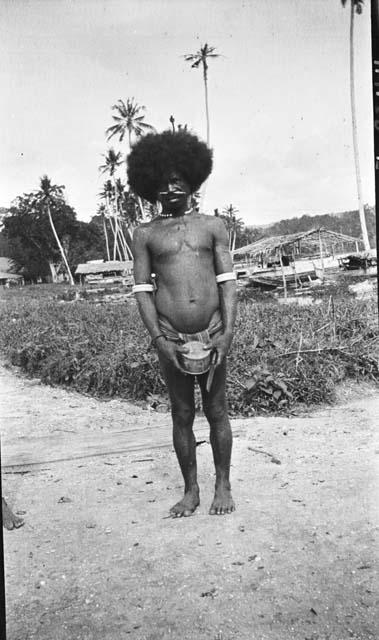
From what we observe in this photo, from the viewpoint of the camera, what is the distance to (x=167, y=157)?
287cm

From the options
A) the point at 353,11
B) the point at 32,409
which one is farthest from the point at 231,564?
the point at 32,409

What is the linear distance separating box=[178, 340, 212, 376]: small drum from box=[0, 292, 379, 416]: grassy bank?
3.10 metres

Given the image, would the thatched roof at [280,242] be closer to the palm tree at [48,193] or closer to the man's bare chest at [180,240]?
the palm tree at [48,193]

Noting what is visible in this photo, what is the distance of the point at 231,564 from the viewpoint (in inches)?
94.3

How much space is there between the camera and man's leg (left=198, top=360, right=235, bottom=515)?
3027 millimetres

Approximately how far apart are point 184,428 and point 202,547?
2.30ft

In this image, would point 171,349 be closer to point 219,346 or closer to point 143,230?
point 219,346

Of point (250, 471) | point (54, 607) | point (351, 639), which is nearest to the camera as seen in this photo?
point (351, 639)

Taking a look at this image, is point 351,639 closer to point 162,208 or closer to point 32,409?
point 162,208

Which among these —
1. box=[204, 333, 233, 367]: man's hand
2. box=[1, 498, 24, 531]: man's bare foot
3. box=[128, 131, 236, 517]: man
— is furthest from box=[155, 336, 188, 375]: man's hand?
box=[1, 498, 24, 531]: man's bare foot

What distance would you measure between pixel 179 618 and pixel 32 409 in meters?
4.49

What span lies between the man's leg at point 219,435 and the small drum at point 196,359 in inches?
8.3

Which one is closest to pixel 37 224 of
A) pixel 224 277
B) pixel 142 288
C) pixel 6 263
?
pixel 6 263

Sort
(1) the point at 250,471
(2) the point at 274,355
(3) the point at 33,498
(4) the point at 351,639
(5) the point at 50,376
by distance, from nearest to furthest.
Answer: (4) the point at 351,639
(3) the point at 33,498
(1) the point at 250,471
(2) the point at 274,355
(5) the point at 50,376
